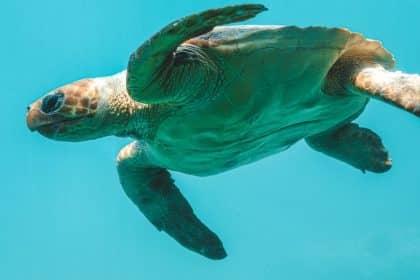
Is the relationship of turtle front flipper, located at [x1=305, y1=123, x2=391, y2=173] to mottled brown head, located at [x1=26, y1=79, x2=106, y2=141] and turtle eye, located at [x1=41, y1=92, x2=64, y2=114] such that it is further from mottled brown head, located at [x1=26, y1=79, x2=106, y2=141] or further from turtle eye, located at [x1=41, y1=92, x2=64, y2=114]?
turtle eye, located at [x1=41, y1=92, x2=64, y2=114]

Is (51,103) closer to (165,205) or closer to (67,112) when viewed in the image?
(67,112)

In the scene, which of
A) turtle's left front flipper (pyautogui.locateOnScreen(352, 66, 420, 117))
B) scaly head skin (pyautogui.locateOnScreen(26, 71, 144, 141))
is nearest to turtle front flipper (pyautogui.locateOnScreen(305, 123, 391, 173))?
turtle's left front flipper (pyautogui.locateOnScreen(352, 66, 420, 117))

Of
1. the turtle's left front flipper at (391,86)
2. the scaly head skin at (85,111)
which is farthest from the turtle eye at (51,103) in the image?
the turtle's left front flipper at (391,86)

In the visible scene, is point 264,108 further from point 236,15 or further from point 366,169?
point 366,169

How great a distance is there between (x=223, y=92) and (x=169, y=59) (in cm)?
62

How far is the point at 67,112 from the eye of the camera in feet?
12.1

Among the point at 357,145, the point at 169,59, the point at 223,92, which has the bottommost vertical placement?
the point at 169,59

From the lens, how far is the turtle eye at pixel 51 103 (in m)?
3.67

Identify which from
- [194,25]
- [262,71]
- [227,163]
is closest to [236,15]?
[194,25]

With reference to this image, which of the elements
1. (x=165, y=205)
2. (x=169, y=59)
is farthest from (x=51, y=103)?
(x=165, y=205)

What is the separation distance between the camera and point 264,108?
414 cm

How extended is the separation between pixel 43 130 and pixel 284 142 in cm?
245

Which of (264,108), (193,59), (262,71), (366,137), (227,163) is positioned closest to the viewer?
(193,59)

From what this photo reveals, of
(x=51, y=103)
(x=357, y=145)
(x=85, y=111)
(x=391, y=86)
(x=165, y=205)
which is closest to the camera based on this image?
(x=51, y=103)
